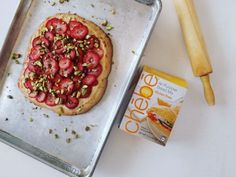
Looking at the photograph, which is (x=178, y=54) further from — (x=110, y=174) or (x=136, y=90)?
(x=110, y=174)

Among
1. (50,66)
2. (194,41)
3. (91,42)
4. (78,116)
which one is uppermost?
(194,41)

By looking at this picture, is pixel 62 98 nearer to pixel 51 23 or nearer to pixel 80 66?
pixel 80 66

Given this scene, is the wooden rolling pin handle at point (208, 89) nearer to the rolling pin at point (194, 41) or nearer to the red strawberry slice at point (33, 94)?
the rolling pin at point (194, 41)

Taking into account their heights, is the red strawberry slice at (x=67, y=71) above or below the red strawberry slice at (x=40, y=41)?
below

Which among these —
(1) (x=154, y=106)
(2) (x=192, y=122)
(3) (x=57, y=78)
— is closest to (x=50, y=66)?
(3) (x=57, y=78)

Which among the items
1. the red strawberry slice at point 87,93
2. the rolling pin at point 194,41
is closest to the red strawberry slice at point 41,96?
the red strawberry slice at point 87,93

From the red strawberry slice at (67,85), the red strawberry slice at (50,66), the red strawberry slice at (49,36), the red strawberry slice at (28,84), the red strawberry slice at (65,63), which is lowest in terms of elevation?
the red strawberry slice at (28,84)

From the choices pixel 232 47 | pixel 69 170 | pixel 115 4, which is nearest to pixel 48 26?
pixel 115 4
